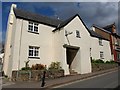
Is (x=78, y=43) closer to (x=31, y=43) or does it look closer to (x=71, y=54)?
(x=71, y=54)

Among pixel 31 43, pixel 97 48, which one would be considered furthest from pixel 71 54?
pixel 97 48

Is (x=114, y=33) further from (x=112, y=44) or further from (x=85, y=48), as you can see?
(x=85, y=48)

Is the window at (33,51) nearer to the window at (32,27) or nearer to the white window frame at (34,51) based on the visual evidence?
the white window frame at (34,51)

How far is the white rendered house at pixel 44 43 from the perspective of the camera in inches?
683

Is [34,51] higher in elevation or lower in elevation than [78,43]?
lower

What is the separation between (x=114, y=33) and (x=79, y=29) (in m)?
22.1

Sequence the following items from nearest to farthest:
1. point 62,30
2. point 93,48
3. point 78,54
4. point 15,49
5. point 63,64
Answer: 1. point 15,49
2. point 63,64
3. point 62,30
4. point 78,54
5. point 93,48

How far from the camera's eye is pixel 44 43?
1961 cm

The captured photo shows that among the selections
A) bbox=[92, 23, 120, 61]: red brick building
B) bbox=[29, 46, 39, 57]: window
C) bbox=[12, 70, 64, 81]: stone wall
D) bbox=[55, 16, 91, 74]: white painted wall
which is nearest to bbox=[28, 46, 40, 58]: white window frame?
bbox=[29, 46, 39, 57]: window

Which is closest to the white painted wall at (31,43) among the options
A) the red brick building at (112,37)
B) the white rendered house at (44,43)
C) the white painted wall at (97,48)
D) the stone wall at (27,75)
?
Answer: the white rendered house at (44,43)

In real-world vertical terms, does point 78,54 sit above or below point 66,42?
below

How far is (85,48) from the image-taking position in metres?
21.5

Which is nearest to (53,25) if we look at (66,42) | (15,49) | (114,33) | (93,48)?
(66,42)

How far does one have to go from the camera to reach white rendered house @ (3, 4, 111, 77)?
17344mm
